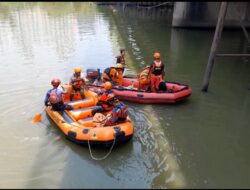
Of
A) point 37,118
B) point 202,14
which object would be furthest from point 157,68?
point 202,14

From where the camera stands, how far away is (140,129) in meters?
9.04

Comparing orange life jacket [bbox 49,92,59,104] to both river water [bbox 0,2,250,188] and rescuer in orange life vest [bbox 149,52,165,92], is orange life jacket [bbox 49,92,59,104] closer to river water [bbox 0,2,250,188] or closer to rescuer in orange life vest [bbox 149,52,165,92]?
river water [bbox 0,2,250,188]

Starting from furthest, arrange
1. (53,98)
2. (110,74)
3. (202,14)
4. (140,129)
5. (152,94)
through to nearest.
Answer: (202,14)
(110,74)
(152,94)
(140,129)
(53,98)

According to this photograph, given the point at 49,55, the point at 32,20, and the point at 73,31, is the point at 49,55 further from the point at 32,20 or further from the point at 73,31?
the point at 32,20

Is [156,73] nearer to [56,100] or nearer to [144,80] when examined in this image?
[144,80]

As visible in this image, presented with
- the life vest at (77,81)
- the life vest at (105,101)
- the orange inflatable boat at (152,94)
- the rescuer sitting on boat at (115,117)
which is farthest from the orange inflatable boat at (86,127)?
the orange inflatable boat at (152,94)

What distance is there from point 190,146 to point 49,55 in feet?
37.1

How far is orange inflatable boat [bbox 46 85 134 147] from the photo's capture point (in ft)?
25.1

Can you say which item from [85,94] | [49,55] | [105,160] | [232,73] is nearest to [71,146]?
[105,160]

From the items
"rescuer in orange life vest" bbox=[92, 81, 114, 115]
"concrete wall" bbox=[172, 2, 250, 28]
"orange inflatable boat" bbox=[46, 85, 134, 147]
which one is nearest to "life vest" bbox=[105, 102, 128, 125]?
"orange inflatable boat" bbox=[46, 85, 134, 147]

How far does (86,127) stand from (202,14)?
1863 cm

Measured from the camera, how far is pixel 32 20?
28.3 meters

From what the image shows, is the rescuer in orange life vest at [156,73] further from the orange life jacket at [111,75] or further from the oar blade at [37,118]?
the oar blade at [37,118]

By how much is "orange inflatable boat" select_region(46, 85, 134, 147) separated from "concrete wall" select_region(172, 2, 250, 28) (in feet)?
54.6
